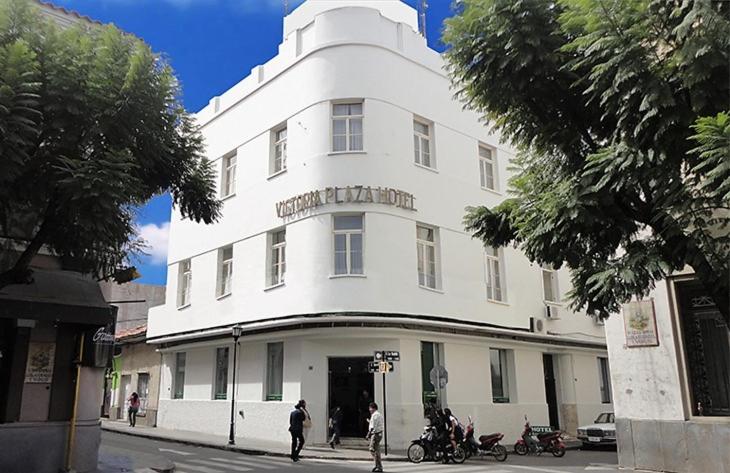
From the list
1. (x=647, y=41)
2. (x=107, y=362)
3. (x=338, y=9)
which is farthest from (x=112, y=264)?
(x=338, y=9)

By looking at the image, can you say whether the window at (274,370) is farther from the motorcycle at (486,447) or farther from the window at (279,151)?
the motorcycle at (486,447)

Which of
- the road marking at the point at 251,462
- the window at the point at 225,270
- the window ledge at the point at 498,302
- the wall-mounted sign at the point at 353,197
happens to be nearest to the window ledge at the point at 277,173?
the wall-mounted sign at the point at 353,197

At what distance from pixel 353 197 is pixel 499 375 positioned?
918 cm

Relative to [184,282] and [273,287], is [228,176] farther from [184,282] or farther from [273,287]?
[273,287]

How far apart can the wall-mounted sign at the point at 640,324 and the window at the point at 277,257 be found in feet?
39.4

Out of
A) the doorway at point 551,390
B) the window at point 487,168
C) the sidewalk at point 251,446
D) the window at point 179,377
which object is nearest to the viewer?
the sidewalk at point 251,446

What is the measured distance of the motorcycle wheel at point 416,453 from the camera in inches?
646

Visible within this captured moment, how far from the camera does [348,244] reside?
20438 millimetres

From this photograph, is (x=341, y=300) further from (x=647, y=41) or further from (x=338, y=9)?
(x=647, y=41)

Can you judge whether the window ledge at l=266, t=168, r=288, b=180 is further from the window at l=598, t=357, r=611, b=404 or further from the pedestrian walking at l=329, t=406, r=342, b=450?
the window at l=598, t=357, r=611, b=404

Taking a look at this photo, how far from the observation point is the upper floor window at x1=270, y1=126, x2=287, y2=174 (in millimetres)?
23281

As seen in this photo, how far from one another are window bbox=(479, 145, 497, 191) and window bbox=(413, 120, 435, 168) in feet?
10.1

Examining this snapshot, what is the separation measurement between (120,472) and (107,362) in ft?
7.53

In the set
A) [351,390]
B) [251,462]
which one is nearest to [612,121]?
[251,462]
